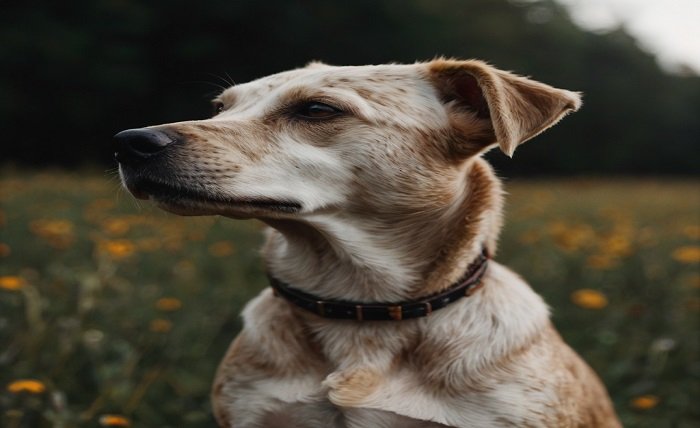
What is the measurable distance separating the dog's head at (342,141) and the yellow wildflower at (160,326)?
4.94 ft

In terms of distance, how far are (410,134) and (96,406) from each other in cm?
177

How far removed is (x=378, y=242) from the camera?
9.32ft

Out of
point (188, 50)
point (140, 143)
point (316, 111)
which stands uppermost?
point (316, 111)

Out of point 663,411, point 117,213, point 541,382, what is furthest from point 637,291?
point 117,213

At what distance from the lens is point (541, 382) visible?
8.51 ft

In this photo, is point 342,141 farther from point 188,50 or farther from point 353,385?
point 188,50

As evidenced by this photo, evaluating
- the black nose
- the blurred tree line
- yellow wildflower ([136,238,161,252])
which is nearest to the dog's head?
the black nose

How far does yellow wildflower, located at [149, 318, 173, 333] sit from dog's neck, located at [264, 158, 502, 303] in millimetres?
1316

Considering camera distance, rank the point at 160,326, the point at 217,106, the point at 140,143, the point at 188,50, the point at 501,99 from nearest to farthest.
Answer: the point at 140,143, the point at 501,99, the point at 217,106, the point at 160,326, the point at 188,50

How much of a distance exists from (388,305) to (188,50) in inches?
757

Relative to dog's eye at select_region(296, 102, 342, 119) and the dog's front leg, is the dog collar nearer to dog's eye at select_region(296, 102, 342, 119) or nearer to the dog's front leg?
the dog's front leg

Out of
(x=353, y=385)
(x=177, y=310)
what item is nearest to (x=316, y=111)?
(x=353, y=385)

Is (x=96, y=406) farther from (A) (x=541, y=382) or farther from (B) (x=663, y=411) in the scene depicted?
(B) (x=663, y=411)

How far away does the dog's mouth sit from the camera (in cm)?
248
